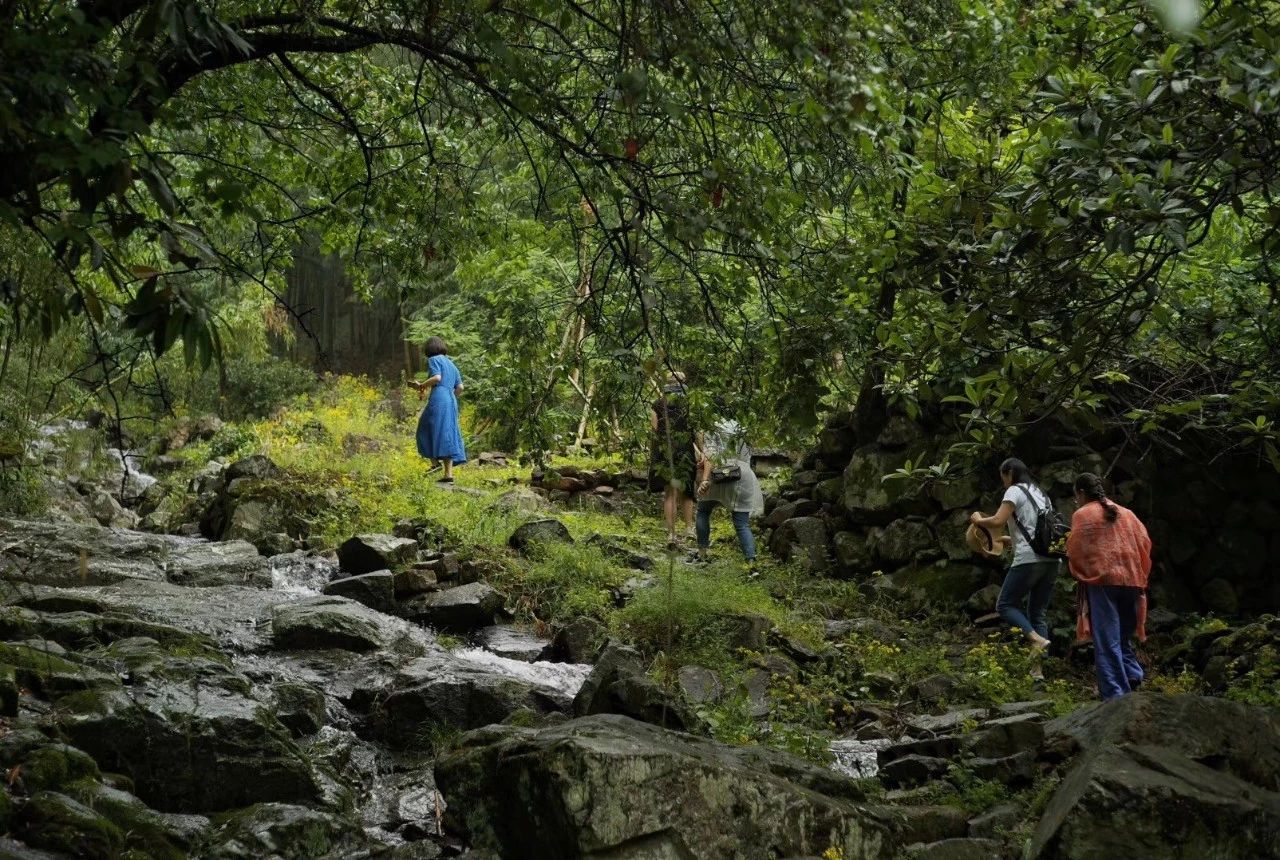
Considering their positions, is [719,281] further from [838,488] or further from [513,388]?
[838,488]

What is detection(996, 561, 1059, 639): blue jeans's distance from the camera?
942 centimetres

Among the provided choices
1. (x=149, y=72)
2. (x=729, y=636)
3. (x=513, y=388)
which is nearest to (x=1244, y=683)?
(x=729, y=636)

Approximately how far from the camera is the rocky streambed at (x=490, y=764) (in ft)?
16.0

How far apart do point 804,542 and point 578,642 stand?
4.15 meters

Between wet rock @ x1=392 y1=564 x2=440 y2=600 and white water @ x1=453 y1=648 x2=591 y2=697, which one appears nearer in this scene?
white water @ x1=453 y1=648 x2=591 y2=697

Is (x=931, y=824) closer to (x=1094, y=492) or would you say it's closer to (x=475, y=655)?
(x=1094, y=492)

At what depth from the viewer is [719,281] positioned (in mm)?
6266

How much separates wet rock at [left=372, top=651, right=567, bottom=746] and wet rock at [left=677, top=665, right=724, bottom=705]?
115cm

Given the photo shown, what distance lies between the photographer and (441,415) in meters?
14.9

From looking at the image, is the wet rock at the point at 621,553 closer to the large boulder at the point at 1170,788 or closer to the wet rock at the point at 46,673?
the wet rock at the point at 46,673

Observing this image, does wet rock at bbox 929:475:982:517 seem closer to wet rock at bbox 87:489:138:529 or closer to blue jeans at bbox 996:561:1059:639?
blue jeans at bbox 996:561:1059:639

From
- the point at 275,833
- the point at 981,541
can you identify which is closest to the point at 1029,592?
the point at 981,541

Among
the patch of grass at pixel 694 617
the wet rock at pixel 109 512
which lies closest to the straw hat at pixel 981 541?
the patch of grass at pixel 694 617

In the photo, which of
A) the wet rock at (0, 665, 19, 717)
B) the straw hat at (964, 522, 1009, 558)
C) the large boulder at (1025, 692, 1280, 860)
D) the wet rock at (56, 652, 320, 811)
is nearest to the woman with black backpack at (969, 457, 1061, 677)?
the straw hat at (964, 522, 1009, 558)
